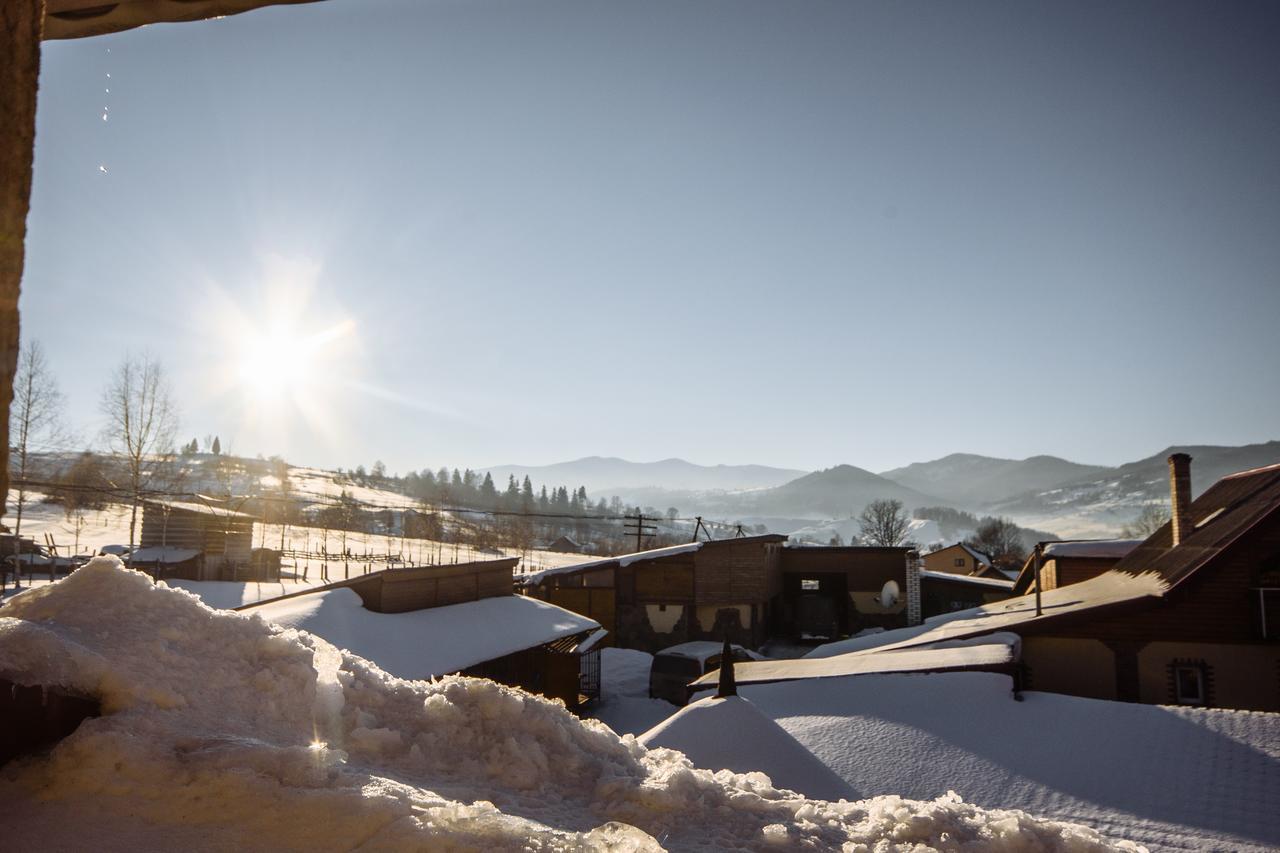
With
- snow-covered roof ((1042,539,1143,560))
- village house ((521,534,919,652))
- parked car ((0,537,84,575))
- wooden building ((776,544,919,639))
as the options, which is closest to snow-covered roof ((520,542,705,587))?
village house ((521,534,919,652))

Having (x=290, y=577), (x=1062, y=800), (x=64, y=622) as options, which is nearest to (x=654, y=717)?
(x=1062, y=800)

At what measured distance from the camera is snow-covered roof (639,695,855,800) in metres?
5.64

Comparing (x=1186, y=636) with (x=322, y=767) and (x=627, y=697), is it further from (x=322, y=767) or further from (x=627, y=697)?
(x=322, y=767)

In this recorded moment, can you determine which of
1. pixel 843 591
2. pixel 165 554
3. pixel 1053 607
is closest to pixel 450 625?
pixel 1053 607

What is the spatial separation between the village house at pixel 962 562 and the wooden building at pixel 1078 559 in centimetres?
2829

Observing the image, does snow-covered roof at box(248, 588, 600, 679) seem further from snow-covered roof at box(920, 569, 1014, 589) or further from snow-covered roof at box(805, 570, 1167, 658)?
snow-covered roof at box(920, 569, 1014, 589)

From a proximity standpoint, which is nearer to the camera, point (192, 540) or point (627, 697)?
point (627, 697)

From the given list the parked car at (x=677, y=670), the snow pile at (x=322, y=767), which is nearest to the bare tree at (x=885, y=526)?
the parked car at (x=677, y=670)

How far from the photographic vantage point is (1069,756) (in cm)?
796

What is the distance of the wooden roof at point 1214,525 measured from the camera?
49.3 feet

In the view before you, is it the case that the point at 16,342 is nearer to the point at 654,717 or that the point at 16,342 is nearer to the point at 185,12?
the point at 185,12

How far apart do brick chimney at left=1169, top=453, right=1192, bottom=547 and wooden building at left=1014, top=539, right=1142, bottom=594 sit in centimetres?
384

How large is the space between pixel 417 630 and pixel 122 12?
15444 millimetres

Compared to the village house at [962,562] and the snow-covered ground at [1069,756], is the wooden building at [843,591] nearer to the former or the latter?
the village house at [962,562]
